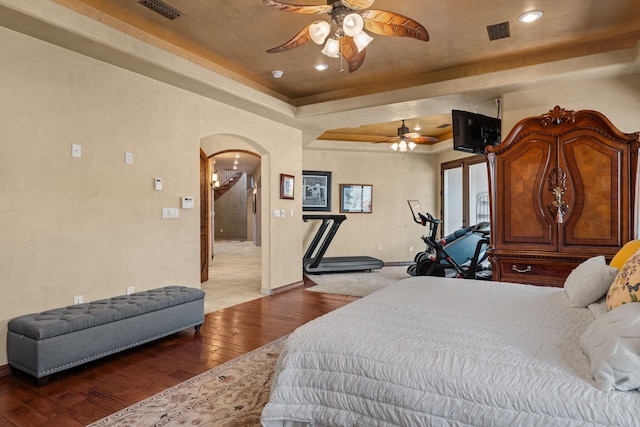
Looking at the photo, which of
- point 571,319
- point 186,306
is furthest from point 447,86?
point 186,306

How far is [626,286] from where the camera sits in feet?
5.67

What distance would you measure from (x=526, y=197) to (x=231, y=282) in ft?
15.2

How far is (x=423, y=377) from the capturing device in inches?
54.1

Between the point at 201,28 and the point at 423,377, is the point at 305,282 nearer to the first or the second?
the point at 201,28

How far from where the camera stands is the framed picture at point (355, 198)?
8508 mm

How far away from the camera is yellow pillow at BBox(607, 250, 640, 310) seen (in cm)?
165

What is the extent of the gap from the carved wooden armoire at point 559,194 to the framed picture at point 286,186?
297 centimetres

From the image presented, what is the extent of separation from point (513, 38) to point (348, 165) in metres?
5.10

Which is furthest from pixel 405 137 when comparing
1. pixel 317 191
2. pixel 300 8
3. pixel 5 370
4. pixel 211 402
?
pixel 5 370

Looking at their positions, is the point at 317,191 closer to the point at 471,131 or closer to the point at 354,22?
the point at 471,131

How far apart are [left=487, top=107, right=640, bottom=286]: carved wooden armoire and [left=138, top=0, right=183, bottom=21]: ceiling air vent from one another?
3.20 m

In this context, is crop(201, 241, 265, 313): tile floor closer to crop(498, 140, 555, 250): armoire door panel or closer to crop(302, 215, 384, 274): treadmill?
crop(302, 215, 384, 274): treadmill

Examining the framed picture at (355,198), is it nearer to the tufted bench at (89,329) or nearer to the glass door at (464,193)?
the glass door at (464,193)

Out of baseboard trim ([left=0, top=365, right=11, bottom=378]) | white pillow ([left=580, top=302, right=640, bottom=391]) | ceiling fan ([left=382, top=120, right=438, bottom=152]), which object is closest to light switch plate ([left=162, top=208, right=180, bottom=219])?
baseboard trim ([left=0, top=365, right=11, bottom=378])
